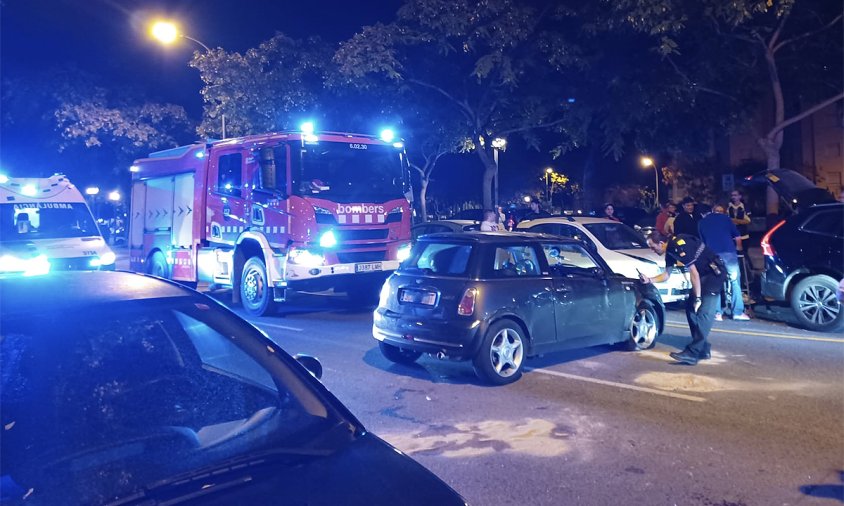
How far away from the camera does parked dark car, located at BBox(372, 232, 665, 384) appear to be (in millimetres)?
6988

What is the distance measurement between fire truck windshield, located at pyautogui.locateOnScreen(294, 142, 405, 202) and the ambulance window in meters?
1.52

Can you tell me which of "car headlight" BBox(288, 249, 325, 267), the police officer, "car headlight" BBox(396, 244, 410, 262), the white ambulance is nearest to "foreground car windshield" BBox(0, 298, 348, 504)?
the police officer

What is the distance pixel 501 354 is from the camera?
7.15 metres

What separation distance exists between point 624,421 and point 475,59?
553 inches

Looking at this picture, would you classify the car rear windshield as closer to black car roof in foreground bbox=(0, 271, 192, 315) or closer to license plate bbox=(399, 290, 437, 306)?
license plate bbox=(399, 290, 437, 306)

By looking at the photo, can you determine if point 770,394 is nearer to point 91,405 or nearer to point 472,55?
point 91,405

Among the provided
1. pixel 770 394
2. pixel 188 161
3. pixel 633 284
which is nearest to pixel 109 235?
pixel 188 161

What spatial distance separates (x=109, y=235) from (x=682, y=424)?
2941 centimetres

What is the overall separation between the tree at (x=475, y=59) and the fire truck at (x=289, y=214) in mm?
5204

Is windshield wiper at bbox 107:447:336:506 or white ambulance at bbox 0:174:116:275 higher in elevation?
white ambulance at bbox 0:174:116:275

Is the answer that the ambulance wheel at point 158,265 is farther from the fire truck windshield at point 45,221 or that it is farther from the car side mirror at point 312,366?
the car side mirror at point 312,366

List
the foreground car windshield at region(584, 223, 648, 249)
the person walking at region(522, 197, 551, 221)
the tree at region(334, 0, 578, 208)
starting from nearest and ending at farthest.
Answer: the foreground car windshield at region(584, 223, 648, 249), the person walking at region(522, 197, 551, 221), the tree at region(334, 0, 578, 208)

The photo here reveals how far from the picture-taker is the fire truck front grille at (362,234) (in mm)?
11587

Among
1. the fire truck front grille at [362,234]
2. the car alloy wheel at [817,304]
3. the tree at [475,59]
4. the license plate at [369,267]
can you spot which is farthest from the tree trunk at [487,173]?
the car alloy wheel at [817,304]
